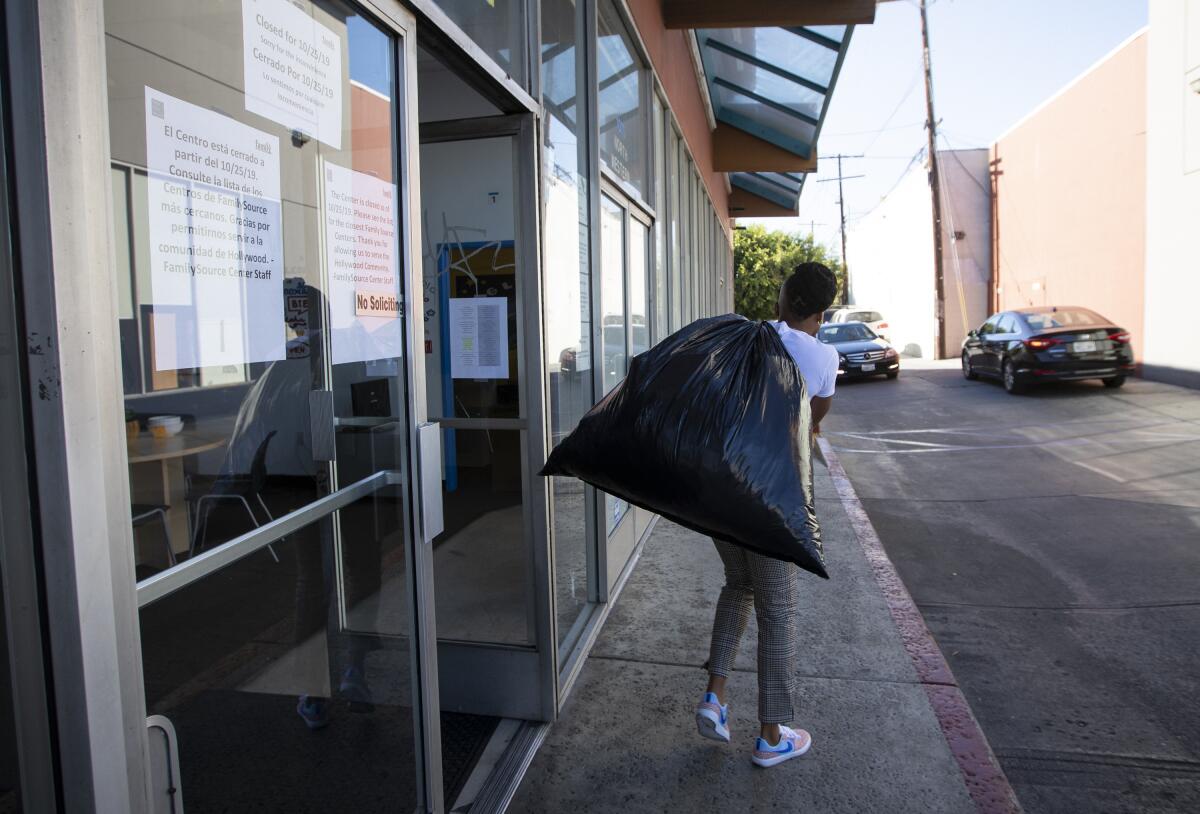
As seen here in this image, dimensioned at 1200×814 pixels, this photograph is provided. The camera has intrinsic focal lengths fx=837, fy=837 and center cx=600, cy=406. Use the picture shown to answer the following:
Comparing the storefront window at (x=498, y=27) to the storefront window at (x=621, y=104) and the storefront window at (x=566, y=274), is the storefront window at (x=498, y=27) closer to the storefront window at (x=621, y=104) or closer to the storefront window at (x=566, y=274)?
the storefront window at (x=566, y=274)

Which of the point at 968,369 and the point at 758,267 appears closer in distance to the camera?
the point at 968,369

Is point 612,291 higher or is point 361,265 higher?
point 612,291

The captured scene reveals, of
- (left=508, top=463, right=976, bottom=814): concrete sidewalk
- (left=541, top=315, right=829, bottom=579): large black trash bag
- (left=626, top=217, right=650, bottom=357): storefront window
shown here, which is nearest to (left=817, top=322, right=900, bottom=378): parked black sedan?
(left=626, top=217, right=650, bottom=357): storefront window

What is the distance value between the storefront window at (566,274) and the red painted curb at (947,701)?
161 cm

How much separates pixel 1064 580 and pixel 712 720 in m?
3.40

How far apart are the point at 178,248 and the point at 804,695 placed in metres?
3.03

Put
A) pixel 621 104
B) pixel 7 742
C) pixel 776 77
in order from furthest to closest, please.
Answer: pixel 776 77
pixel 621 104
pixel 7 742

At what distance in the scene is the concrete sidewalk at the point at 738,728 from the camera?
2.84m

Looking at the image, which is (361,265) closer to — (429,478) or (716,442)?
(429,478)

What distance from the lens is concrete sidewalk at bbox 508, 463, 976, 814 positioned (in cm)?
A: 284

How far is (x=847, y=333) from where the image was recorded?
19.6 metres

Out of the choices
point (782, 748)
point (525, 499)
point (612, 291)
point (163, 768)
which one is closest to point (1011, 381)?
point (612, 291)

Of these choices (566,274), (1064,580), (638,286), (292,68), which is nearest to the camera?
(292,68)

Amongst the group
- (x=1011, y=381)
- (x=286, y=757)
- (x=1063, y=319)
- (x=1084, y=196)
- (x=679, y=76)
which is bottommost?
(x=286, y=757)
